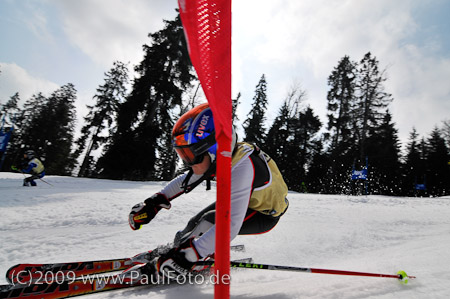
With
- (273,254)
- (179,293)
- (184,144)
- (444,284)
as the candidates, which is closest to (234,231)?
(179,293)

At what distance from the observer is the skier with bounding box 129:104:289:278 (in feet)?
5.51

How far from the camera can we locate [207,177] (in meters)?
2.38

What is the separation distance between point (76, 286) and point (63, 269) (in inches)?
25.8

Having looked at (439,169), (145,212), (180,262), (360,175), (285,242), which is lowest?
(285,242)

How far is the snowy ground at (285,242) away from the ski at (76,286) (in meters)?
0.08

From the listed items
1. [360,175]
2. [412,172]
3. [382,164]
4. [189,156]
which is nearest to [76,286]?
[189,156]

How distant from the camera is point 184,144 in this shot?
215 cm

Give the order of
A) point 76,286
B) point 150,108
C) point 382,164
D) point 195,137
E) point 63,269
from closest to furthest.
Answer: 1. point 76,286
2. point 195,137
3. point 63,269
4. point 150,108
5. point 382,164

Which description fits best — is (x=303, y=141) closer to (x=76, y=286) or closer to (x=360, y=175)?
(x=360, y=175)

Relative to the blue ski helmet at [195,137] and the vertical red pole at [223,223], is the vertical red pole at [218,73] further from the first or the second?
the blue ski helmet at [195,137]

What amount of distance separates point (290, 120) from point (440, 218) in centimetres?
2505

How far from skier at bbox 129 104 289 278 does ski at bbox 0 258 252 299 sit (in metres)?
0.50

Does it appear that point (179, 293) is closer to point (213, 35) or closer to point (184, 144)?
point (184, 144)

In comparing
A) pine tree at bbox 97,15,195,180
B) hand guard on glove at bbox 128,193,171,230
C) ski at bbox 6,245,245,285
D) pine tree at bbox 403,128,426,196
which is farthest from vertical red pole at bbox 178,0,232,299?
pine tree at bbox 403,128,426,196
